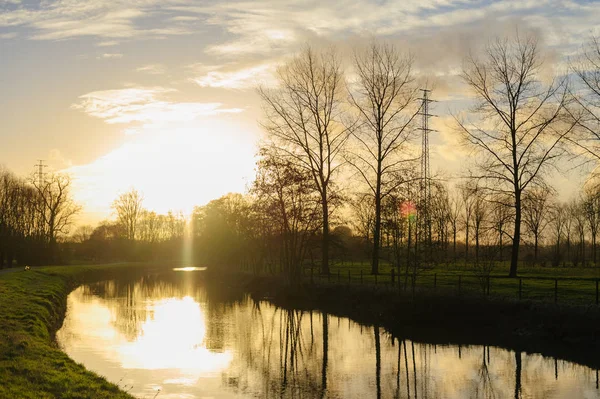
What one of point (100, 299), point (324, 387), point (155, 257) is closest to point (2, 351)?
point (324, 387)

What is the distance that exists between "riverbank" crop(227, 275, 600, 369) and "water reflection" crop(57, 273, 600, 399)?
52.8 inches

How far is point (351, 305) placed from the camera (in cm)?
4112

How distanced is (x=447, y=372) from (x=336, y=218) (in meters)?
30.4

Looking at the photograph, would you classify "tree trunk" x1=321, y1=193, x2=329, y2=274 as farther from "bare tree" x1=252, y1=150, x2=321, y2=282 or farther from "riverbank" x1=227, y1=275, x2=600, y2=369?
"riverbank" x1=227, y1=275, x2=600, y2=369

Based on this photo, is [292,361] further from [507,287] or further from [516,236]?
[516,236]

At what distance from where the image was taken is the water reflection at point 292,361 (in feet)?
68.7

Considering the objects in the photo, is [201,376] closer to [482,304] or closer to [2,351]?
[2,351]

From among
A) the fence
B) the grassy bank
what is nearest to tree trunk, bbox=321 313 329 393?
the fence

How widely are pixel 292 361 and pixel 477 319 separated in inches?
436

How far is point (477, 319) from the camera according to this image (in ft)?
106

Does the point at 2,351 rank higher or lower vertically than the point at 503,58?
lower

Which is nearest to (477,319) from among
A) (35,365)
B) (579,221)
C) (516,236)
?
(516,236)

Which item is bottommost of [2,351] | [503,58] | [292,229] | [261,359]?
[261,359]

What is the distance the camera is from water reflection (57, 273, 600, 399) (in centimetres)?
2094
